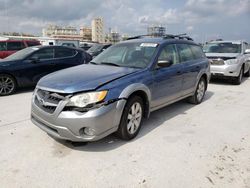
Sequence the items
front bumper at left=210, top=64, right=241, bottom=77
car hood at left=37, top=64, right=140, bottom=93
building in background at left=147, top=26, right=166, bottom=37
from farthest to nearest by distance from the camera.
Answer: front bumper at left=210, top=64, right=241, bottom=77 < building in background at left=147, top=26, right=166, bottom=37 < car hood at left=37, top=64, right=140, bottom=93

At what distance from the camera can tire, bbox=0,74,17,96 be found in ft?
20.4

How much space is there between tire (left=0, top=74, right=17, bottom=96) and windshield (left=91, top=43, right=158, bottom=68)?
132 inches

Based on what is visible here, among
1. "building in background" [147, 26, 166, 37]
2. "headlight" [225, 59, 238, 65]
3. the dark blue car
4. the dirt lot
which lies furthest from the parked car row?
"headlight" [225, 59, 238, 65]

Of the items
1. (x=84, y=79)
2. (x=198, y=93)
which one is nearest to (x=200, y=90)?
(x=198, y=93)

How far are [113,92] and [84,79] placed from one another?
0.48 m

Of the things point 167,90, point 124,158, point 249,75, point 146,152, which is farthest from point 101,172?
point 249,75

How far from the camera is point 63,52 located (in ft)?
24.5

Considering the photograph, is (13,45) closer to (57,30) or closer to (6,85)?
(6,85)

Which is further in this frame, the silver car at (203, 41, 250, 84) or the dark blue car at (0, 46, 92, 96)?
the silver car at (203, 41, 250, 84)

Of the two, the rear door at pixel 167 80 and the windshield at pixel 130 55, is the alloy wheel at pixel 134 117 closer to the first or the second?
the rear door at pixel 167 80

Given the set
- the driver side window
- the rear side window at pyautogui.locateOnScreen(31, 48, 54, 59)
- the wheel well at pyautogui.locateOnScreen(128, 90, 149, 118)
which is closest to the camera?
the wheel well at pyautogui.locateOnScreen(128, 90, 149, 118)

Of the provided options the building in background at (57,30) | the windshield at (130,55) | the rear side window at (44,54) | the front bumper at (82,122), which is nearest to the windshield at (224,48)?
the windshield at (130,55)

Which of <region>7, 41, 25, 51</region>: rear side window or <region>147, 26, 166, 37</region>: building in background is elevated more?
<region>147, 26, 166, 37</region>: building in background

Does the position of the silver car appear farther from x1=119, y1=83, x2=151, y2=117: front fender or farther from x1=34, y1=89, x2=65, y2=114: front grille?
x1=34, y1=89, x2=65, y2=114: front grille
